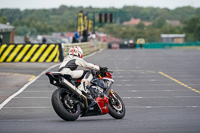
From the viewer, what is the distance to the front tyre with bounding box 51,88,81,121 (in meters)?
9.89

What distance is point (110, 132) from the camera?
8.82 meters

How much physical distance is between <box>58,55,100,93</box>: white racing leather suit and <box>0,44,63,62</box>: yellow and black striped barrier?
22.5 metres

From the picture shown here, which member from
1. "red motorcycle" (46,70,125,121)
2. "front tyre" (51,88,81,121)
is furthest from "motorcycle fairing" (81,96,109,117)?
"front tyre" (51,88,81,121)

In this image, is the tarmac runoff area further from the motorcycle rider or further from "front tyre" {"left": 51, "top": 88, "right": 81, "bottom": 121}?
"front tyre" {"left": 51, "top": 88, "right": 81, "bottom": 121}

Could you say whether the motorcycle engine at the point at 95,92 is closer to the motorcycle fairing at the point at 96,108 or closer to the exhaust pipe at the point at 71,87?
the motorcycle fairing at the point at 96,108

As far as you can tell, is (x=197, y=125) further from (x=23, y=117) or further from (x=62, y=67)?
(x=23, y=117)

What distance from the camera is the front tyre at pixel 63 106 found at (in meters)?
9.89

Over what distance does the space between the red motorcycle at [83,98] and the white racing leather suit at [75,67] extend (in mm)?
104

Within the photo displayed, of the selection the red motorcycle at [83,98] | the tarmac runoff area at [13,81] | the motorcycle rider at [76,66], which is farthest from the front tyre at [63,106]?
the tarmac runoff area at [13,81]

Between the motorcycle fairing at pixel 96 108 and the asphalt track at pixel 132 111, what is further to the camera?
the motorcycle fairing at pixel 96 108

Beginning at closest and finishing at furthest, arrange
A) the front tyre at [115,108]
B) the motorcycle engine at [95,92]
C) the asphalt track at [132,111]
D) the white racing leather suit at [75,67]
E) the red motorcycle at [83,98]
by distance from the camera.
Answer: the asphalt track at [132,111] → the red motorcycle at [83,98] → the white racing leather suit at [75,67] → the motorcycle engine at [95,92] → the front tyre at [115,108]

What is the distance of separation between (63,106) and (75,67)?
1.06m

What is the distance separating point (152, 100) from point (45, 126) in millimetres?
6219

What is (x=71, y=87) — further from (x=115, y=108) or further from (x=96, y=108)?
(x=115, y=108)
